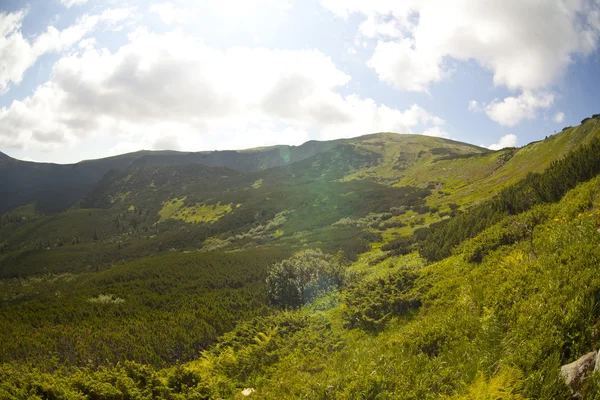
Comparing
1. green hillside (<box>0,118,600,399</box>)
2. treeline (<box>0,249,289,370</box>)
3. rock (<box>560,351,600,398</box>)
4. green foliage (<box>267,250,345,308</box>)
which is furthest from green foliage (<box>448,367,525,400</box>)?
green foliage (<box>267,250,345,308</box>)

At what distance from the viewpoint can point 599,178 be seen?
15078 mm

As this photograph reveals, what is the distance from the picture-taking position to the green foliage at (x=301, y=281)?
3069 centimetres

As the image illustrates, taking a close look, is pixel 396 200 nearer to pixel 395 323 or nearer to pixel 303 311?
pixel 303 311

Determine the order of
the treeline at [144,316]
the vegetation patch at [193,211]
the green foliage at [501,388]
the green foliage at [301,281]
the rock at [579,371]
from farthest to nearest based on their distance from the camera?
the vegetation patch at [193,211], the green foliage at [301,281], the treeline at [144,316], the green foliage at [501,388], the rock at [579,371]

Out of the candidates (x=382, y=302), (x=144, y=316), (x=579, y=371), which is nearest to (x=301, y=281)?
(x=382, y=302)

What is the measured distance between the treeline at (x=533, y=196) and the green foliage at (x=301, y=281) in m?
9.34

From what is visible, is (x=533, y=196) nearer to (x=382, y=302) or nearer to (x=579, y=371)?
(x=382, y=302)

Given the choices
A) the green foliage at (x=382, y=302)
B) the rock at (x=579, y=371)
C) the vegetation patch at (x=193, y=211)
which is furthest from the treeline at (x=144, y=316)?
the vegetation patch at (x=193, y=211)

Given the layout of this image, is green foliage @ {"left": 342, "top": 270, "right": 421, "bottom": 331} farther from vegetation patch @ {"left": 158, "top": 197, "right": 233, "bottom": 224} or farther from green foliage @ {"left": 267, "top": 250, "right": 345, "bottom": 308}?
vegetation patch @ {"left": 158, "top": 197, "right": 233, "bottom": 224}

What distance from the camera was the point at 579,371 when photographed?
19.2 ft

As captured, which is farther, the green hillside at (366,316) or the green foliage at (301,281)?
the green foliage at (301,281)

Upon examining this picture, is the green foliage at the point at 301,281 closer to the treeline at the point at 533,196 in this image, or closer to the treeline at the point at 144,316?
Answer: the treeline at the point at 144,316

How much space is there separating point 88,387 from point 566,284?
54.7ft

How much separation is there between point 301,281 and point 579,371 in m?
27.0
